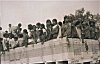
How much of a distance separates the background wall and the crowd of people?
0.12 ft

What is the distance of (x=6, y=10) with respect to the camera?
4.82 ft

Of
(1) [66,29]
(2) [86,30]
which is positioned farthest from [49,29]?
(2) [86,30]

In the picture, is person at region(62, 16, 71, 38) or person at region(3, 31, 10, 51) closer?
person at region(62, 16, 71, 38)

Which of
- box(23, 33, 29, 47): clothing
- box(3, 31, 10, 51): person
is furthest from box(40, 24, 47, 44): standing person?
box(3, 31, 10, 51): person

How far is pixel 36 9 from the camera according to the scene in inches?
56.9

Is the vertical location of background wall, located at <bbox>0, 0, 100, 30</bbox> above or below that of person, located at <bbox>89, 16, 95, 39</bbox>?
above

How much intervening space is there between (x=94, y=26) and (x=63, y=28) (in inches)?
8.7

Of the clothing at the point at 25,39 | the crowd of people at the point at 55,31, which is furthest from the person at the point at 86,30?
the clothing at the point at 25,39

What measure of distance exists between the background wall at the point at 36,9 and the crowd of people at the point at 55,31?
4cm

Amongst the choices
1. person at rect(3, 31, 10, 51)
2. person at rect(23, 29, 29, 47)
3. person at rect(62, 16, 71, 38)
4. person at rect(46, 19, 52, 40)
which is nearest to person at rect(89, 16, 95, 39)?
person at rect(62, 16, 71, 38)

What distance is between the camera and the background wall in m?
1.40

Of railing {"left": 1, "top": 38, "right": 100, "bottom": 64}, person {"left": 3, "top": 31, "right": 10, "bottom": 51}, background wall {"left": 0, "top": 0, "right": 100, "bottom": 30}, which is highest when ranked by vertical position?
background wall {"left": 0, "top": 0, "right": 100, "bottom": 30}

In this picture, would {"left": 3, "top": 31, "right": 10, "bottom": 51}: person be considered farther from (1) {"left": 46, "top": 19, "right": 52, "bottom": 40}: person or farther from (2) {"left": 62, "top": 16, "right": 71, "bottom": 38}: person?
(2) {"left": 62, "top": 16, "right": 71, "bottom": 38}: person

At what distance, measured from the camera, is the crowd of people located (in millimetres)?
1324
